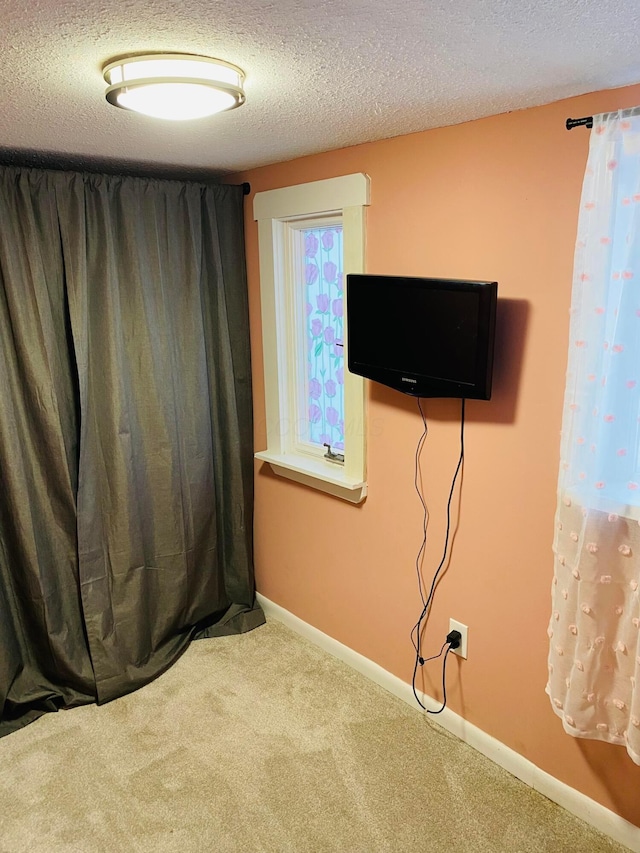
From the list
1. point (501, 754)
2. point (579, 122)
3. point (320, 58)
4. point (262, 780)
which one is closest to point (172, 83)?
point (320, 58)

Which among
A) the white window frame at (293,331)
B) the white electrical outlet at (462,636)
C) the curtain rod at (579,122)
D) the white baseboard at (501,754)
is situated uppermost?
the curtain rod at (579,122)

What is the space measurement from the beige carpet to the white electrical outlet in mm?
343

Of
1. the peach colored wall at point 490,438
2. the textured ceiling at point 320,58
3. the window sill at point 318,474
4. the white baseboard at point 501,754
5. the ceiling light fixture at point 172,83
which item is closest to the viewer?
the textured ceiling at point 320,58

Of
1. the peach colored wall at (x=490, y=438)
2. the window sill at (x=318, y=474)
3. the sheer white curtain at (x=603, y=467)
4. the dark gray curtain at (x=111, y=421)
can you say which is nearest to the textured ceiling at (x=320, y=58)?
the peach colored wall at (x=490, y=438)

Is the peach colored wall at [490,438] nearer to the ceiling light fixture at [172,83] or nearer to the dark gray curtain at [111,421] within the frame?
the dark gray curtain at [111,421]

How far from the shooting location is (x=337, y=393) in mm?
2680

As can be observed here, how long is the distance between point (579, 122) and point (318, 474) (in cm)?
156

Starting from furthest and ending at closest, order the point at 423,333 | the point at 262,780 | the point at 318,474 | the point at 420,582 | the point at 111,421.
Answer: the point at 318,474, the point at 111,421, the point at 420,582, the point at 262,780, the point at 423,333

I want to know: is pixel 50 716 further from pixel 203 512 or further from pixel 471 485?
pixel 471 485

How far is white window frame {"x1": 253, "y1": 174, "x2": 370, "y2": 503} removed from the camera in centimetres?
228

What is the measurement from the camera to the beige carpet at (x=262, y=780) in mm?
1912

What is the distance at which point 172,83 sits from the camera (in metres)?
1.29

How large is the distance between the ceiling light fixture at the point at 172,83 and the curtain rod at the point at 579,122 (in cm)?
83

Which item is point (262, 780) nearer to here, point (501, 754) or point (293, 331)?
point (501, 754)
